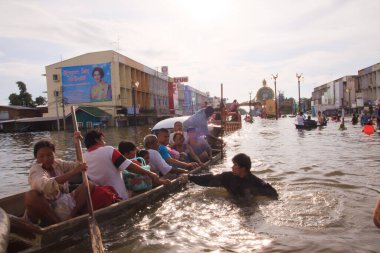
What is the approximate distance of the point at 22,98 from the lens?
191 ft

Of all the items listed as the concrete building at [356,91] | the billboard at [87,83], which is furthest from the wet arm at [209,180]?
the concrete building at [356,91]

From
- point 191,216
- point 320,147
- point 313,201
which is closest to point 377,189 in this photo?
point 313,201

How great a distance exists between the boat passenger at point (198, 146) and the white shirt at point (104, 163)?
4.36m

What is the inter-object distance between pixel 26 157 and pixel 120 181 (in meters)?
11.7

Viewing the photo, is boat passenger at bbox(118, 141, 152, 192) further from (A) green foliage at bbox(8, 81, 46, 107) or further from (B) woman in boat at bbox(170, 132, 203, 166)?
(A) green foliage at bbox(8, 81, 46, 107)

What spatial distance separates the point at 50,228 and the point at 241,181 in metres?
3.26

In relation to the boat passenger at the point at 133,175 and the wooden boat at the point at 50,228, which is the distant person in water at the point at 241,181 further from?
the wooden boat at the point at 50,228

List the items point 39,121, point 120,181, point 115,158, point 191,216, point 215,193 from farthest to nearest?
point 39,121, point 215,193, point 191,216, point 120,181, point 115,158

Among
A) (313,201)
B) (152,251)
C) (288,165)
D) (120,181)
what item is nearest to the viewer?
(152,251)

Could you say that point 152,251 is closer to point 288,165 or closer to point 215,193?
point 215,193

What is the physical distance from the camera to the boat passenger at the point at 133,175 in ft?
18.5

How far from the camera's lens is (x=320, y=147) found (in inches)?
584

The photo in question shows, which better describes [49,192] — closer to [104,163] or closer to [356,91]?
[104,163]

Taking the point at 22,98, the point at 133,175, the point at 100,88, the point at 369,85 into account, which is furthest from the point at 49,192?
the point at 369,85
